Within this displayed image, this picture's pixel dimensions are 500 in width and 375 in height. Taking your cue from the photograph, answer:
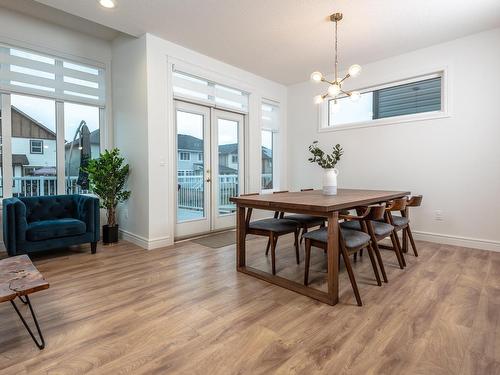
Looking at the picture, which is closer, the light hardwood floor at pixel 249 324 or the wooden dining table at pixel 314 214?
the light hardwood floor at pixel 249 324

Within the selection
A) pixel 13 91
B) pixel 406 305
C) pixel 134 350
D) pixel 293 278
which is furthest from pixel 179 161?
pixel 406 305

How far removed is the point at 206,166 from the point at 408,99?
3.35 meters

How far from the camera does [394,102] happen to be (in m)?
4.42

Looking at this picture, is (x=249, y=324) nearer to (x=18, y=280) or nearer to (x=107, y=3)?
(x=18, y=280)

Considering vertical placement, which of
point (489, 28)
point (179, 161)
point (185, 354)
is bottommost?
point (185, 354)

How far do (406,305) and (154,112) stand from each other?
355 cm

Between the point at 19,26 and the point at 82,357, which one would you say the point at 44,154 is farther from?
the point at 82,357

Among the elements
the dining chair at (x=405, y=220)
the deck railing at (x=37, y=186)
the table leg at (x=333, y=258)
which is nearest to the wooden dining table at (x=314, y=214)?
the table leg at (x=333, y=258)

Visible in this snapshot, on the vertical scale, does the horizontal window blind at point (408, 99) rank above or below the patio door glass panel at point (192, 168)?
above

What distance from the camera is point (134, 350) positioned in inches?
62.8

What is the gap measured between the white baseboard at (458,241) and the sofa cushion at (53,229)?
4658 millimetres

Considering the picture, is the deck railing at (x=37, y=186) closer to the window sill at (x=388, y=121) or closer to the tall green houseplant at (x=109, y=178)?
the tall green houseplant at (x=109, y=178)

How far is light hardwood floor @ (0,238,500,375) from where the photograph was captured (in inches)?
58.5

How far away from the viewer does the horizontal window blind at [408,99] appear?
4062mm
